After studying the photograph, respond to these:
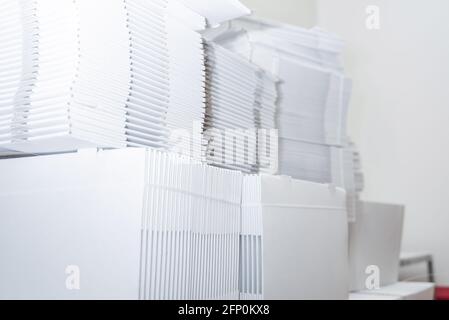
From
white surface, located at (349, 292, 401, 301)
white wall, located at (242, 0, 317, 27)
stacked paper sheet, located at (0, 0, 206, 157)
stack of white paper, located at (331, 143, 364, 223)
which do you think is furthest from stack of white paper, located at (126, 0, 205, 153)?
→ white wall, located at (242, 0, 317, 27)

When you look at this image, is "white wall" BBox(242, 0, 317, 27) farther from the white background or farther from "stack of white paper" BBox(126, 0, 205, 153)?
"stack of white paper" BBox(126, 0, 205, 153)

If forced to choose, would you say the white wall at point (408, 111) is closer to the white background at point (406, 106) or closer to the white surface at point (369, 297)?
the white background at point (406, 106)

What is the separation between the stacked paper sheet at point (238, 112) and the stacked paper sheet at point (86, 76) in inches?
6.1

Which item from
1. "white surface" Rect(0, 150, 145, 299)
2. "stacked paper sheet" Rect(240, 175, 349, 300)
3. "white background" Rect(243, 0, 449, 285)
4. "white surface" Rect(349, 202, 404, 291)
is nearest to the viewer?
"white surface" Rect(0, 150, 145, 299)

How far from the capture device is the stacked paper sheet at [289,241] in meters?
1.04

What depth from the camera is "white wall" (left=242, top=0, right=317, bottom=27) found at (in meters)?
2.20

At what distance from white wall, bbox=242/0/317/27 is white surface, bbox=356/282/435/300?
4.17 feet

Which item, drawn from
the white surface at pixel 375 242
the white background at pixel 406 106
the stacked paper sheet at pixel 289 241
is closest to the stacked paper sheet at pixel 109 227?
the stacked paper sheet at pixel 289 241

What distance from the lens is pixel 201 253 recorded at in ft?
3.01

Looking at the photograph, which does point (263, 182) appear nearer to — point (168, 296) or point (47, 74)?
point (168, 296)

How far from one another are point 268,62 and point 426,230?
1.62 meters

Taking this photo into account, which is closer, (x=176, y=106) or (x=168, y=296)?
(x=168, y=296)

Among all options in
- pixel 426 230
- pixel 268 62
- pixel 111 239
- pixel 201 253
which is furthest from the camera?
pixel 426 230
